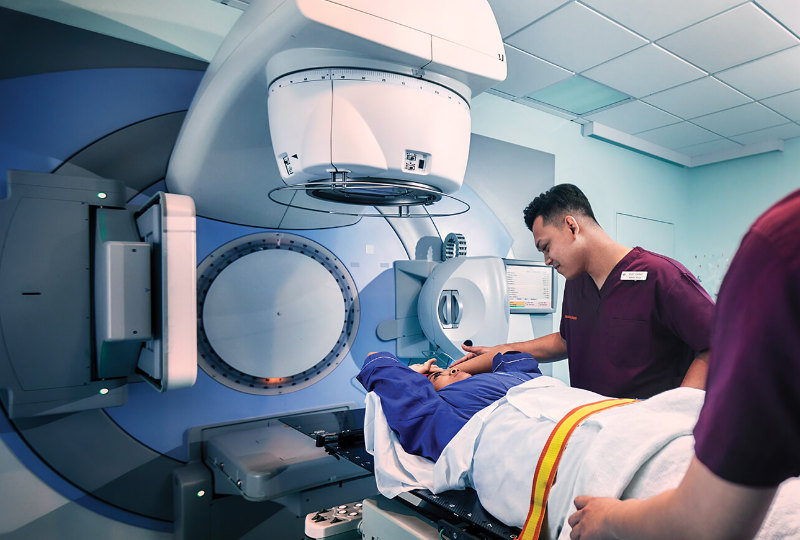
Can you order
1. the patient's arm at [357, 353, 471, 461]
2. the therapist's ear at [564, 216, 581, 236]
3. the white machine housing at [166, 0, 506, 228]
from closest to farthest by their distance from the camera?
the white machine housing at [166, 0, 506, 228] < the patient's arm at [357, 353, 471, 461] < the therapist's ear at [564, 216, 581, 236]

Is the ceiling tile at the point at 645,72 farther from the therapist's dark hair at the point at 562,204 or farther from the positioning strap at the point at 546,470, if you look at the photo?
the positioning strap at the point at 546,470

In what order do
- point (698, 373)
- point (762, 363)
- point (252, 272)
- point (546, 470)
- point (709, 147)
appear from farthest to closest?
point (709, 147), point (252, 272), point (698, 373), point (546, 470), point (762, 363)

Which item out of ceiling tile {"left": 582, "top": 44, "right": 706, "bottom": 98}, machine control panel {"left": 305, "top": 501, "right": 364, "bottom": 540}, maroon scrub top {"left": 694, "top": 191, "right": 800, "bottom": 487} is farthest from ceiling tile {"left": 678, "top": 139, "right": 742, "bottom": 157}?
maroon scrub top {"left": 694, "top": 191, "right": 800, "bottom": 487}

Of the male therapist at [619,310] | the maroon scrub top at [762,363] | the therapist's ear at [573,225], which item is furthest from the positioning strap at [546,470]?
the therapist's ear at [573,225]

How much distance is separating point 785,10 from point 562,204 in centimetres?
145

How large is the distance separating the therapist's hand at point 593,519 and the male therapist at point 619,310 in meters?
0.90

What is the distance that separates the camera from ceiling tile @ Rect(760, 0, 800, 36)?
192 cm

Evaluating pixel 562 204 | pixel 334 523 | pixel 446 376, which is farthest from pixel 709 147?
pixel 334 523

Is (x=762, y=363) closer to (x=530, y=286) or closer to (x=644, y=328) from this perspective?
(x=644, y=328)

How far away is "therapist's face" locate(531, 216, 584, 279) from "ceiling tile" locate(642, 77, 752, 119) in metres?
1.72

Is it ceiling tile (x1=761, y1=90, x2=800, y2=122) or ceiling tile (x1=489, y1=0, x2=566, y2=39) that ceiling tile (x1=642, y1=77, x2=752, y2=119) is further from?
ceiling tile (x1=489, y1=0, x2=566, y2=39)

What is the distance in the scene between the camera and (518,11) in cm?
193

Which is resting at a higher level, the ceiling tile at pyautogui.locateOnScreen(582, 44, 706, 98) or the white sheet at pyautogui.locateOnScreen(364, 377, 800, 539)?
the ceiling tile at pyautogui.locateOnScreen(582, 44, 706, 98)

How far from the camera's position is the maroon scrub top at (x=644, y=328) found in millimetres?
1363
